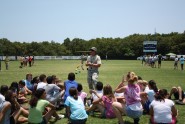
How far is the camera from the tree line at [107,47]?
12544cm

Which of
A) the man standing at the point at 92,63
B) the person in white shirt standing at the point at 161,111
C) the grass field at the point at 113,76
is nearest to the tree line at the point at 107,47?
the grass field at the point at 113,76

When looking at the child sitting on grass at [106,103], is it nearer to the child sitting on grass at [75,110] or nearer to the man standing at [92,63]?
the child sitting on grass at [75,110]

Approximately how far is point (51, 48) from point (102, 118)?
141 m

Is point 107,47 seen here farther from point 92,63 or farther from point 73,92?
point 73,92

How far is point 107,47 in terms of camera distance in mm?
144875

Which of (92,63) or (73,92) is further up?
(92,63)

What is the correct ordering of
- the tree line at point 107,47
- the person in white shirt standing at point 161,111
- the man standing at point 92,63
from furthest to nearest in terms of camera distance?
1. the tree line at point 107,47
2. the man standing at point 92,63
3. the person in white shirt standing at point 161,111

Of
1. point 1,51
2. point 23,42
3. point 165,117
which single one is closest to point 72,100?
point 165,117

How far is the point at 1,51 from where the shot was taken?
13375 centimetres

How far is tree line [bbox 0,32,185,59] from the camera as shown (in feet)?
412

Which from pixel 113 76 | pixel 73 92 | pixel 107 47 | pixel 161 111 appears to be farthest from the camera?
pixel 107 47

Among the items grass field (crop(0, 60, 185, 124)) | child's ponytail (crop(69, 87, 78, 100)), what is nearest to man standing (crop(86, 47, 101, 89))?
grass field (crop(0, 60, 185, 124))

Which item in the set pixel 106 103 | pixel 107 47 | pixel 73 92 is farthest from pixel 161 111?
pixel 107 47

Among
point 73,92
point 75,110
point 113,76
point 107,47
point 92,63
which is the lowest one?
point 113,76
